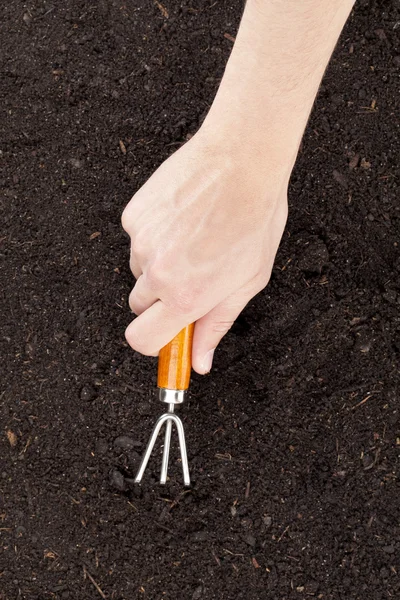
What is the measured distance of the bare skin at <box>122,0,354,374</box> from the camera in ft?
3.08

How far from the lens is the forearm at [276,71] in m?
0.90

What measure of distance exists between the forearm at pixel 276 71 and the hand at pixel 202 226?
3 centimetres

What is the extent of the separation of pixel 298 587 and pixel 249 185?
85cm

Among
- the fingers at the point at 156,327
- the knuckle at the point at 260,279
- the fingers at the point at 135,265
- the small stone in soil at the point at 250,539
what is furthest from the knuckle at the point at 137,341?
the small stone in soil at the point at 250,539

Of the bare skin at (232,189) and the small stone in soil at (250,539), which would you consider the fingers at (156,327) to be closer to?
the bare skin at (232,189)

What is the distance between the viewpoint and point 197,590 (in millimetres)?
1312

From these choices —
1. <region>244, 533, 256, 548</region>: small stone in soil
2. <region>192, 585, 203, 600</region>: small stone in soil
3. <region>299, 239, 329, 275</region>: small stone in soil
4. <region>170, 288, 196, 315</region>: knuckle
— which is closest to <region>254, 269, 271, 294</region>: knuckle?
<region>170, 288, 196, 315</region>: knuckle

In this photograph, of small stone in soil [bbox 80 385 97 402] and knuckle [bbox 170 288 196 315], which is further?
small stone in soil [bbox 80 385 97 402]

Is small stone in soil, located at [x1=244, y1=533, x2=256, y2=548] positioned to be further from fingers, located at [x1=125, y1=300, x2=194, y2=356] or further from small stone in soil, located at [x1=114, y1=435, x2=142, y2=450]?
fingers, located at [x1=125, y1=300, x2=194, y2=356]

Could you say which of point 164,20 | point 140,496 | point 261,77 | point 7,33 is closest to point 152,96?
point 164,20

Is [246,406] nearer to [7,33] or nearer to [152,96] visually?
[152,96]

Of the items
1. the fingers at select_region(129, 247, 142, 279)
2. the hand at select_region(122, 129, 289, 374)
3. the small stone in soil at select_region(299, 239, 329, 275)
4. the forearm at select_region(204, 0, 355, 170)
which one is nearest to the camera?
the forearm at select_region(204, 0, 355, 170)

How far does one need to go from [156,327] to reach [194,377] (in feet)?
0.96

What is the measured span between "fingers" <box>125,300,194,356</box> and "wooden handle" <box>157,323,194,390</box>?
23 millimetres
